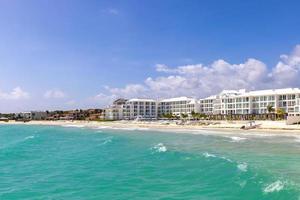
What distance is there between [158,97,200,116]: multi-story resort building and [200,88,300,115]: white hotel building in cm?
844

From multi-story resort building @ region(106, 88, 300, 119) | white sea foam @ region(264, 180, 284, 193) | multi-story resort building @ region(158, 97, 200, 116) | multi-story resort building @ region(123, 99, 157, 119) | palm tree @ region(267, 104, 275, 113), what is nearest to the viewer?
white sea foam @ region(264, 180, 284, 193)

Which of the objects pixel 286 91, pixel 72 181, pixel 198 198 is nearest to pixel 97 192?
pixel 72 181

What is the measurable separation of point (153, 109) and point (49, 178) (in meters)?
148

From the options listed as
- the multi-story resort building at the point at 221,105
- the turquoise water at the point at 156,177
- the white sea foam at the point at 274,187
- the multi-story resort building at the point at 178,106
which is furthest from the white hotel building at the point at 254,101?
the white sea foam at the point at 274,187

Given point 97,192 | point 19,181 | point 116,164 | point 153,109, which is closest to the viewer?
point 97,192

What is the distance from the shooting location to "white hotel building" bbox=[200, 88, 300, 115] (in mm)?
119300

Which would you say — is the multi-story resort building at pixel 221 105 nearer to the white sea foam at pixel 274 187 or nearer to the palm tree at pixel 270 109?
the palm tree at pixel 270 109

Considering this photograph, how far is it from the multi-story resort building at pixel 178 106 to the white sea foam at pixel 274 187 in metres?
137

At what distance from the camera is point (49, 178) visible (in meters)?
23.9

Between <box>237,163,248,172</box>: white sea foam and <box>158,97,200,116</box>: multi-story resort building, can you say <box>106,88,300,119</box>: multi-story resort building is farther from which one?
<box>237,163,248,172</box>: white sea foam

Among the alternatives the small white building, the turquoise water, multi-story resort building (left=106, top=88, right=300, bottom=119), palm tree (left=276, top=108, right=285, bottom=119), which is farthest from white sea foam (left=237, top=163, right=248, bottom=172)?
the small white building

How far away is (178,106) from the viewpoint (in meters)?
165

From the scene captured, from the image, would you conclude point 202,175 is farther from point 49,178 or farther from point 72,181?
point 49,178

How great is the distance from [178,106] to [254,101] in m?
42.4
